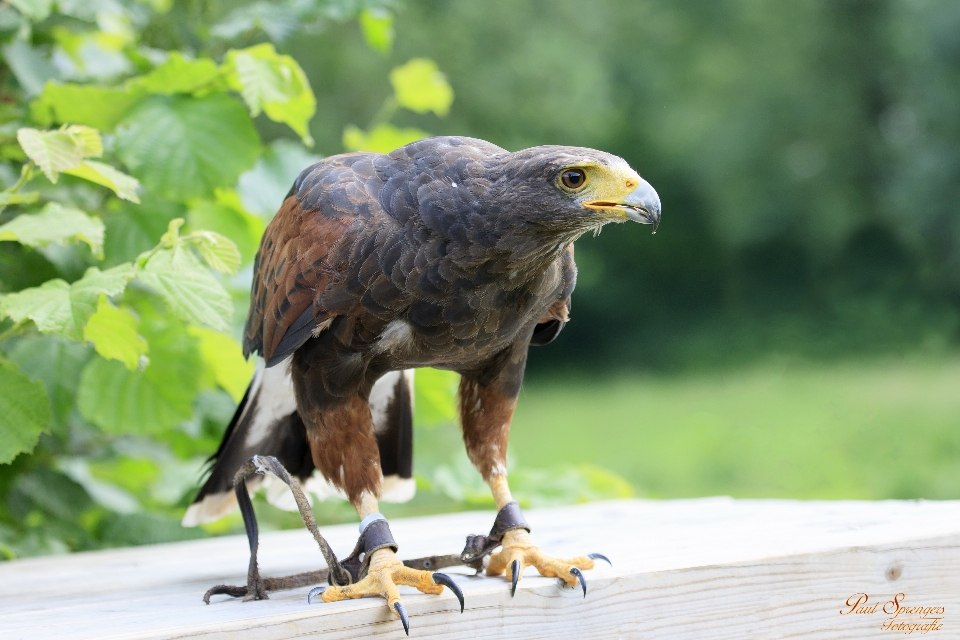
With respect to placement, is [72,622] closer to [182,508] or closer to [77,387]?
[77,387]

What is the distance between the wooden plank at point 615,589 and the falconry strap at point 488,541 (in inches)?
2.2

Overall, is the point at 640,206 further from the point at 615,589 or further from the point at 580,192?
the point at 615,589

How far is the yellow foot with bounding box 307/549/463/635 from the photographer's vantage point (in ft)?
6.05

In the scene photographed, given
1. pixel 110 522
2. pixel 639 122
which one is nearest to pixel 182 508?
pixel 110 522

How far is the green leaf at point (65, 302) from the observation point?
2164 mm

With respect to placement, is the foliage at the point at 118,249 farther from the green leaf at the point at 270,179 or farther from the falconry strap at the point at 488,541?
the falconry strap at the point at 488,541

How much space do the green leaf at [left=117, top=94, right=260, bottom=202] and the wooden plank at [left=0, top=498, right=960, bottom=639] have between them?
1.11m

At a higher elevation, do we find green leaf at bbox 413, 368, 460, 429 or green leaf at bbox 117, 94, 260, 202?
green leaf at bbox 117, 94, 260, 202

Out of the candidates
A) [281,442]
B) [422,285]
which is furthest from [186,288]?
[422,285]

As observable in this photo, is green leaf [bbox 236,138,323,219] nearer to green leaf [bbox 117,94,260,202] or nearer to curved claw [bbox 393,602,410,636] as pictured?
green leaf [bbox 117,94,260,202]

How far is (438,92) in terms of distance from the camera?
3.70 metres

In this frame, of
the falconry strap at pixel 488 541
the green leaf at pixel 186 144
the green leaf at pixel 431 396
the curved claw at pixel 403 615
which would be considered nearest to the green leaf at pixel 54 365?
the green leaf at pixel 186 144

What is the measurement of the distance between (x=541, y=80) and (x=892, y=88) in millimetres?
6622

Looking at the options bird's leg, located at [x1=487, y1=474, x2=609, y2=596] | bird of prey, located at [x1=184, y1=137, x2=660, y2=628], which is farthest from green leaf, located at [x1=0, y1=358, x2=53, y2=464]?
bird's leg, located at [x1=487, y1=474, x2=609, y2=596]
